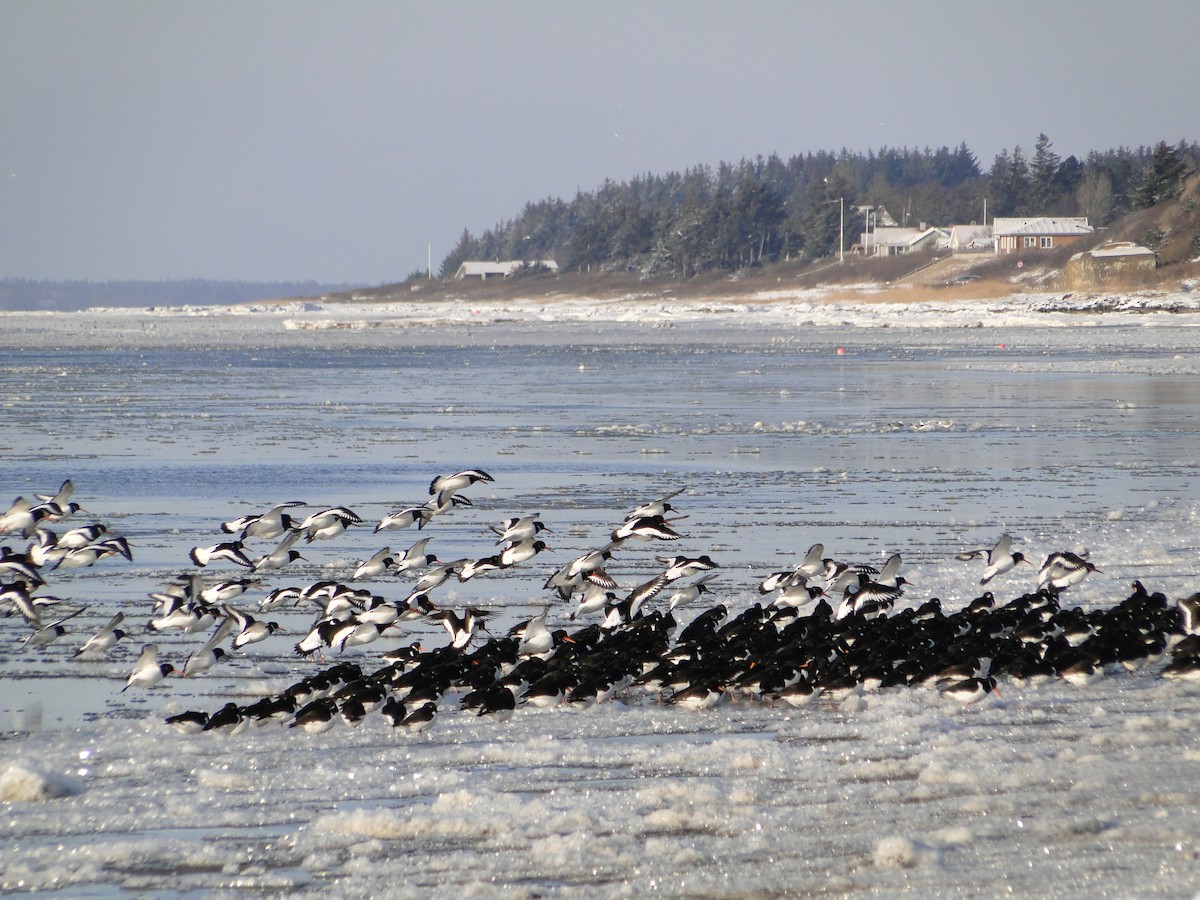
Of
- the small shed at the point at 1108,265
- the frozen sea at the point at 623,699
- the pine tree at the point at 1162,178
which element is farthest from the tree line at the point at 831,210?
the frozen sea at the point at 623,699

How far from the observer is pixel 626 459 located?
53.0 feet

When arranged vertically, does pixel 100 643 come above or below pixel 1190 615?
above

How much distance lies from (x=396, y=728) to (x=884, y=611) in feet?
11.3

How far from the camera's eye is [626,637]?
7457mm

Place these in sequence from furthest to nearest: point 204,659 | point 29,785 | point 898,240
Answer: point 898,240 < point 204,659 < point 29,785

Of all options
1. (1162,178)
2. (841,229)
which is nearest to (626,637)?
(1162,178)

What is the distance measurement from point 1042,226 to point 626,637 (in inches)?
3917

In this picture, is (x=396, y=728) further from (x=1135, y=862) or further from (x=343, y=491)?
(x=343, y=491)

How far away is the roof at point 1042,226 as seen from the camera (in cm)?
9900

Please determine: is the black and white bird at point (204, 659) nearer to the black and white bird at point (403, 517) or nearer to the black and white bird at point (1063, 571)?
the black and white bird at point (403, 517)

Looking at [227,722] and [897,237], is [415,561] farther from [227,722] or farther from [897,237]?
[897,237]

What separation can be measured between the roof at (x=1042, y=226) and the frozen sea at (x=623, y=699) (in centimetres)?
7732

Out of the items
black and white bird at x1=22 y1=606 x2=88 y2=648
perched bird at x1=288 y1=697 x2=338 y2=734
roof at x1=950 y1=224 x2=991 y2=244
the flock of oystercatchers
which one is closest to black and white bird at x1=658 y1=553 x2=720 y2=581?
the flock of oystercatchers

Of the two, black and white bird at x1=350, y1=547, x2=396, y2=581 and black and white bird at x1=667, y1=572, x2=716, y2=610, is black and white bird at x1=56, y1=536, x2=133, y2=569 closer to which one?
black and white bird at x1=350, y1=547, x2=396, y2=581
